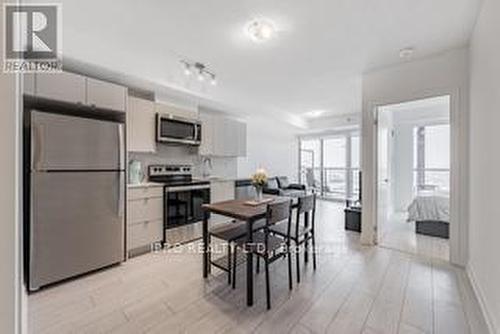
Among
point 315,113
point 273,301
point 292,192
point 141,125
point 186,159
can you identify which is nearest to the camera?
point 273,301

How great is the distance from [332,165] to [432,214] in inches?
175

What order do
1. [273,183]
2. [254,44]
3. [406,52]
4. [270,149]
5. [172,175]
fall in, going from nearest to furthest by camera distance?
[254,44]
[406,52]
[172,175]
[273,183]
[270,149]

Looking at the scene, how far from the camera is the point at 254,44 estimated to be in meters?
2.97

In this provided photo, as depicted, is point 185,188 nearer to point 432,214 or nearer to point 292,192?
point 292,192

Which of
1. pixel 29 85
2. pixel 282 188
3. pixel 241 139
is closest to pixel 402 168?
pixel 282 188

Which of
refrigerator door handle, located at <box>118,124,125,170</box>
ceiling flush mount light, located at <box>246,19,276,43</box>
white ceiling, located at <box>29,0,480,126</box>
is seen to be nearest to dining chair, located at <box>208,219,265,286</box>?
refrigerator door handle, located at <box>118,124,125,170</box>

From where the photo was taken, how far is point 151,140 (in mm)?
3650

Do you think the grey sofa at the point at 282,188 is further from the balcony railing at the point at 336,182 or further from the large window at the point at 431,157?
the large window at the point at 431,157

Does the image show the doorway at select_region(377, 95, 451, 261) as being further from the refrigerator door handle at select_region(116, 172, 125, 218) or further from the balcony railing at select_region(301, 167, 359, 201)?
the refrigerator door handle at select_region(116, 172, 125, 218)

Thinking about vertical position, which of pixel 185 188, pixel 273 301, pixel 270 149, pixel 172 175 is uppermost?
pixel 270 149

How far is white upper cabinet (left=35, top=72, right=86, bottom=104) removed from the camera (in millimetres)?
2418

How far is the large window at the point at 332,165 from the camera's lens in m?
8.01

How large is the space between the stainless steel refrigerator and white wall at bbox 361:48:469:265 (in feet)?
11.0

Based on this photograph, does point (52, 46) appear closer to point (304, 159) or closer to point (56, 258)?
point (56, 258)
